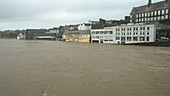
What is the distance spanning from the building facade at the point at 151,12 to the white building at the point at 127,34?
9585 millimetres

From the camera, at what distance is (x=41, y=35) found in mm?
126562

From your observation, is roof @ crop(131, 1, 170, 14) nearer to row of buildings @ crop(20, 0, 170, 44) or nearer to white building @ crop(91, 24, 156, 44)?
row of buildings @ crop(20, 0, 170, 44)

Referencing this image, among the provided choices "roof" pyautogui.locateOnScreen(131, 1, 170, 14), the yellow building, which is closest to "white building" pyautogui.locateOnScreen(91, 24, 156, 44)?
the yellow building

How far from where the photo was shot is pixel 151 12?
65438 millimetres

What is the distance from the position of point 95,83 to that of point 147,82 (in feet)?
9.91

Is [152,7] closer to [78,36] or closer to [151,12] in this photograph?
[151,12]

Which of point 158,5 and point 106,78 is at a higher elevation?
point 158,5

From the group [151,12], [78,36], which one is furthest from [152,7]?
[78,36]

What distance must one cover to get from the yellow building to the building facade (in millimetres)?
16503

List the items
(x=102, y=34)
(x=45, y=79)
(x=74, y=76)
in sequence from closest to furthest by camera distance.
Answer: (x=45, y=79), (x=74, y=76), (x=102, y=34)

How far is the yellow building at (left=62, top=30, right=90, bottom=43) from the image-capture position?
77312 millimetres

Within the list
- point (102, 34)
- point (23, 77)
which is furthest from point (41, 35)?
point (23, 77)

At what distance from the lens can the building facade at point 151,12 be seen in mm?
60594

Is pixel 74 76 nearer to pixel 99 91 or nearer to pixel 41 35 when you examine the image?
pixel 99 91
